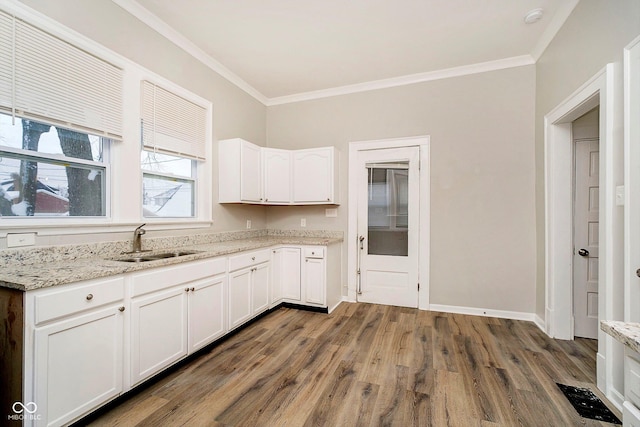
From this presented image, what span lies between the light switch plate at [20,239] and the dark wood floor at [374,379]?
120 centimetres

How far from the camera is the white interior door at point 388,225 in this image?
362 cm

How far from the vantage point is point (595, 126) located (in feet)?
8.84

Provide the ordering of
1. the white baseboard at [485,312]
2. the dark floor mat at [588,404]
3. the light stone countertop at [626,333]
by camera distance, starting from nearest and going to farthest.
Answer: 1. the light stone countertop at [626,333]
2. the dark floor mat at [588,404]
3. the white baseboard at [485,312]

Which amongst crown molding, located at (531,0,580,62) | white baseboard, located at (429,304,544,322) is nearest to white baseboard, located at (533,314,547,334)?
white baseboard, located at (429,304,544,322)

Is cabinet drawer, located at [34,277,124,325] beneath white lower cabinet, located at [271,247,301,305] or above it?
above

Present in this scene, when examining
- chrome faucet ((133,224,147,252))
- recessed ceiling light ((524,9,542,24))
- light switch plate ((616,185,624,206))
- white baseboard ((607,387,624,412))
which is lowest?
white baseboard ((607,387,624,412))

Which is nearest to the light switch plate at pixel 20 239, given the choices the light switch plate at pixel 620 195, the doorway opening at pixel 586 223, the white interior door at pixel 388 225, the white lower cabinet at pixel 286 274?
the white lower cabinet at pixel 286 274

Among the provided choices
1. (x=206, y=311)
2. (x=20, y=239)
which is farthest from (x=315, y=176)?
(x=20, y=239)

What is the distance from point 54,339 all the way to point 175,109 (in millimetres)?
2193

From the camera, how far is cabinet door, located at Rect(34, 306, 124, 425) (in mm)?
1376

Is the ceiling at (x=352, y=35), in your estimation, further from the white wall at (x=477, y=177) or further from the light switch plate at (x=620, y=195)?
the light switch plate at (x=620, y=195)

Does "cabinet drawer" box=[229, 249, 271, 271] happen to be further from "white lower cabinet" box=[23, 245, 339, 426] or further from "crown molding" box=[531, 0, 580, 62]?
"crown molding" box=[531, 0, 580, 62]

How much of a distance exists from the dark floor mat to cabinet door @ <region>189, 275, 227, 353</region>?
2.72 m

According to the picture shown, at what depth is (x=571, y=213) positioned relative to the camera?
269 cm
